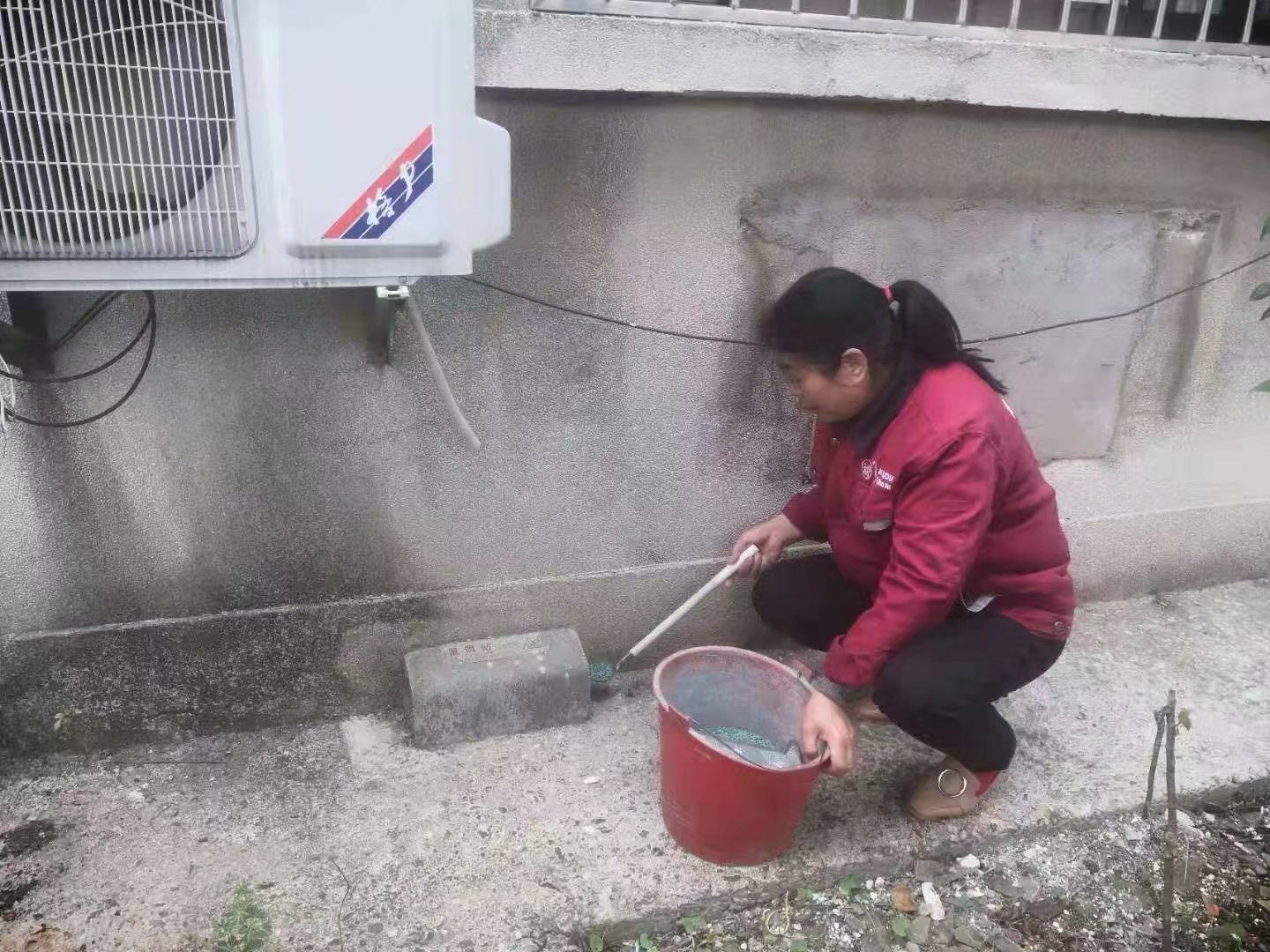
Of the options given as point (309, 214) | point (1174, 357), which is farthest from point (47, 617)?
point (1174, 357)

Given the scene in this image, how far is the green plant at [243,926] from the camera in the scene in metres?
1.99

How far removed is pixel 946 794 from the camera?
2.41 m

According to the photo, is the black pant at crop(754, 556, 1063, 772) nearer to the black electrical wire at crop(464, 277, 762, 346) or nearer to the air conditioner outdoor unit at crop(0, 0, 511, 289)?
the black electrical wire at crop(464, 277, 762, 346)

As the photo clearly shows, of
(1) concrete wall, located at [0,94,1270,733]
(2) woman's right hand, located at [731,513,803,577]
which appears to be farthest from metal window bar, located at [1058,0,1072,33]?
(2) woman's right hand, located at [731,513,803,577]

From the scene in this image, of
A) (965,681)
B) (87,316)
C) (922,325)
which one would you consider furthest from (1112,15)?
(87,316)

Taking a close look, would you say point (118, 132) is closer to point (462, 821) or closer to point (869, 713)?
point (462, 821)

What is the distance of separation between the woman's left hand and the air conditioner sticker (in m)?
1.38

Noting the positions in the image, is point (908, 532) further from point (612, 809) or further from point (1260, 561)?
point (1260, 561)

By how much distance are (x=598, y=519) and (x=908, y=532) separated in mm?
1045

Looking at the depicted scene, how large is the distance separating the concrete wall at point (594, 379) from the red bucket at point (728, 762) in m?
0.61

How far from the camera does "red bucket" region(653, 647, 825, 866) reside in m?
2.03

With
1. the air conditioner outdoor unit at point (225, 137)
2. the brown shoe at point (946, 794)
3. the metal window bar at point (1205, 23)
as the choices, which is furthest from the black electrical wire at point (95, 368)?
the metal window bar at point (1205, 23)

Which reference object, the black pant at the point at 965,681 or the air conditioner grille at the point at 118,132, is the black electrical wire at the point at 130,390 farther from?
the black pant at the point at 965,681

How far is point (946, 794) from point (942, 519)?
876mm
